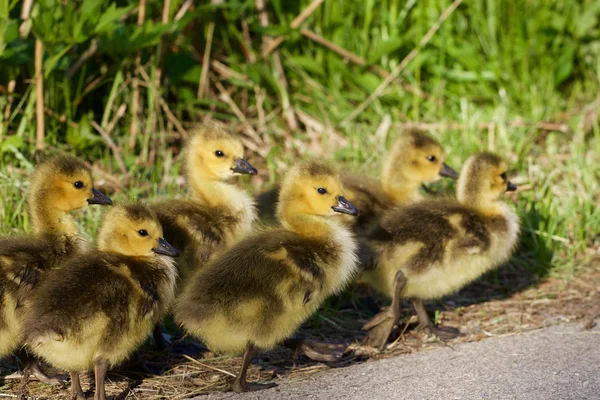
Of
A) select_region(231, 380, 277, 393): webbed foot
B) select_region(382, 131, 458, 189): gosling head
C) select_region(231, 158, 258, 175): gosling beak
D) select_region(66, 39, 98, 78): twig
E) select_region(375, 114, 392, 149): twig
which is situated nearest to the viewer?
select_region(231, 380, 277, 393): webbed foot

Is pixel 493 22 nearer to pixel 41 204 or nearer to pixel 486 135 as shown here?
pixel 486 135

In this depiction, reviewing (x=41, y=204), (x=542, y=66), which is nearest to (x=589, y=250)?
(x=542, y=66)

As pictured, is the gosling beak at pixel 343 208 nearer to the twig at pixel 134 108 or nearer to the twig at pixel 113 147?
the twig at pixel 113 147

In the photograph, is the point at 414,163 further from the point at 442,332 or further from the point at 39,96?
the point at 39,96

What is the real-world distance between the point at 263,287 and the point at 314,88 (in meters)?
3.65

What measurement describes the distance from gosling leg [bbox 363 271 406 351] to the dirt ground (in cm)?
6

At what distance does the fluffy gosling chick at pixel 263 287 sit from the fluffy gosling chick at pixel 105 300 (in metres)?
0.18

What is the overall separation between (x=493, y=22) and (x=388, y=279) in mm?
3483

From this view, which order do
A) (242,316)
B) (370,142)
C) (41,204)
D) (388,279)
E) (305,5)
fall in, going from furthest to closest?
(305,5) < (370,142) < (388,279) < (41,204) < (242,316)

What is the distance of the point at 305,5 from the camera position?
290 inches

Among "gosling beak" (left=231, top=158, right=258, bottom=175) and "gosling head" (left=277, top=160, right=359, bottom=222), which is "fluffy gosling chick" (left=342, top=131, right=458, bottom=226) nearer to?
"gosling beak" (left=231, top=158, right=258, bottom=175)

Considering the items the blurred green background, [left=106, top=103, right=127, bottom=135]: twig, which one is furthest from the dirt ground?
[left=106, top=103, right=127, bottom=135]: twig

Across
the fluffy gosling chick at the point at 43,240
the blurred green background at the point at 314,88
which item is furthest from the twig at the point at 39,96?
the fluffy gosling chick at the point at 43,240

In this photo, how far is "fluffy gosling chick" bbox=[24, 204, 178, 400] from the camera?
11.5 feet
